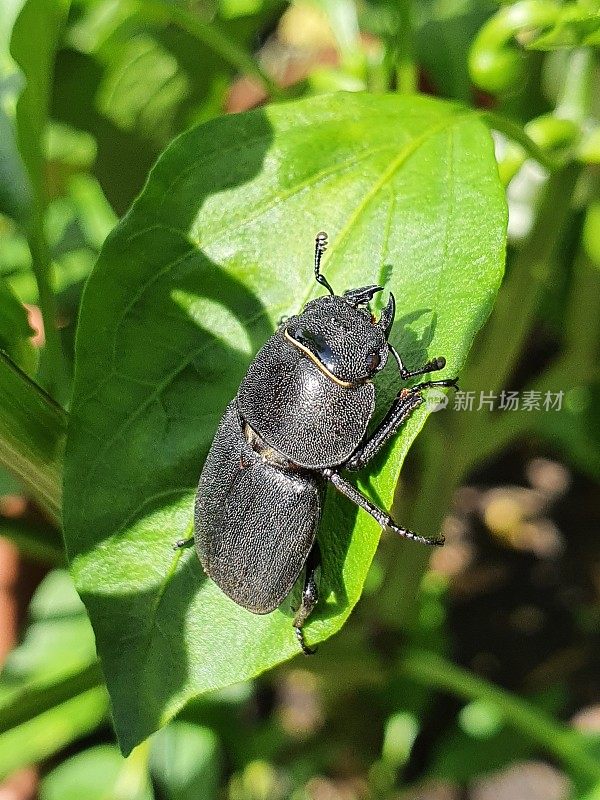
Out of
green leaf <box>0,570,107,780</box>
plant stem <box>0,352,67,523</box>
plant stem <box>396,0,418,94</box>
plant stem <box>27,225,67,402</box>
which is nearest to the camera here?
plant stem <box>0,352,67,523</box>

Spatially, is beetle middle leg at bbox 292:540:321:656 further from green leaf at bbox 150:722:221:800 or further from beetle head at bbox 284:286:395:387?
green leaf at bbox 150:722:221:800

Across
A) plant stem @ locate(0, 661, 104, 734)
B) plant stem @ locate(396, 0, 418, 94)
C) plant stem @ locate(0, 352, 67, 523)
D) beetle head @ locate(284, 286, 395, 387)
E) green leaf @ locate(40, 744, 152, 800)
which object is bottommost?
green leaf @ locate(40, 744, 152, 800)

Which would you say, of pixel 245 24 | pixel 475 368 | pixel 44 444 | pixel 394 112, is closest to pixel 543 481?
pixel 475 368

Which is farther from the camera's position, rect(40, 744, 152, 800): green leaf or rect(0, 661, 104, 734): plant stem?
rect(40, 744, 152, 800): green leaf

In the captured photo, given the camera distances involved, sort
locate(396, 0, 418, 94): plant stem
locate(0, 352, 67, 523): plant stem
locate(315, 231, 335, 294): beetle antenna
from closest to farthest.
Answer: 1. locate(0, 352, 67, 523): plant stem
2. locate(315, 231, 335, 294): beetle antenna
3. locate(396, 0, 418, 94): plant stem

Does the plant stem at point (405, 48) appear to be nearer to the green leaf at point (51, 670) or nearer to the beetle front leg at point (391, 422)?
the beetle front leg at point (391, 422)

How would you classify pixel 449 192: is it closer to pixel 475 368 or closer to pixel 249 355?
pixel 249 355

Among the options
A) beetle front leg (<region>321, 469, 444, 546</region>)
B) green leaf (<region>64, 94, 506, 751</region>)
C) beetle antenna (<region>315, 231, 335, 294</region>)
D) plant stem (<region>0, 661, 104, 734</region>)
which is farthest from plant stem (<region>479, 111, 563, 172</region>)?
plant stem (<region>0, 661, 104, 734</region>)

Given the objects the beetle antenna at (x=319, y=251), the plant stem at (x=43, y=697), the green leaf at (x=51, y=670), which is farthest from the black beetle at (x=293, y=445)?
the green leaf at (x=51, y=670)
